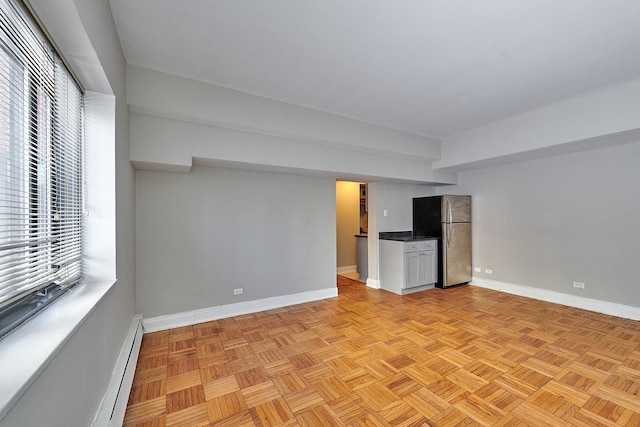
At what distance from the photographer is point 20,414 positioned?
0.77 meters

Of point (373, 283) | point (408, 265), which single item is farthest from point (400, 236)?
point (373, 283)

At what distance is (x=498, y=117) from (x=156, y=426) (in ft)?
15.8

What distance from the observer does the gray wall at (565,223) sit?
3.59 m

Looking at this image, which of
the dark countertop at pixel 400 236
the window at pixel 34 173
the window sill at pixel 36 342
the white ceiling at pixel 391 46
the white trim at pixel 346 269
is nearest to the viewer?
the window sill at pixel 36 342

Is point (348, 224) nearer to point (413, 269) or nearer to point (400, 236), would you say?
point (400, 236)

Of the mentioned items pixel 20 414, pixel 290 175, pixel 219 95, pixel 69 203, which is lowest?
pixel 20 414

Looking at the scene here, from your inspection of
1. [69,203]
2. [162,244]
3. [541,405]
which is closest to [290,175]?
[162,244]

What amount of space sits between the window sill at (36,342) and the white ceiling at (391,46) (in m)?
1.84

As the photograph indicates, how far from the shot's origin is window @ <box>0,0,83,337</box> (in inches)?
40.1

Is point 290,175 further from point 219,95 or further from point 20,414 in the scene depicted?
point 20,414

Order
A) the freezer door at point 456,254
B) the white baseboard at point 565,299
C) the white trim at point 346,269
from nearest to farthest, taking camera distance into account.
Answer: the white baseboard at point 565,299 < the freezer door at point 456,254 < the white trim at point 346,269

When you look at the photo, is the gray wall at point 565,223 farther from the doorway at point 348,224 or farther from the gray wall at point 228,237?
the gray wall at point 228,237

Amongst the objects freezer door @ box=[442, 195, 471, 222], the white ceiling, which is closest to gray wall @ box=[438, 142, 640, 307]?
freezer door @ box=[442, 195, 471, 222]

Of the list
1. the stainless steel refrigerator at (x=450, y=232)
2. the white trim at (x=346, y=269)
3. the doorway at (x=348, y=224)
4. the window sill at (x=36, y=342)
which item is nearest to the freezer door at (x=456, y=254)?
the stainless steel refrigerator at (x=450, y=232)
